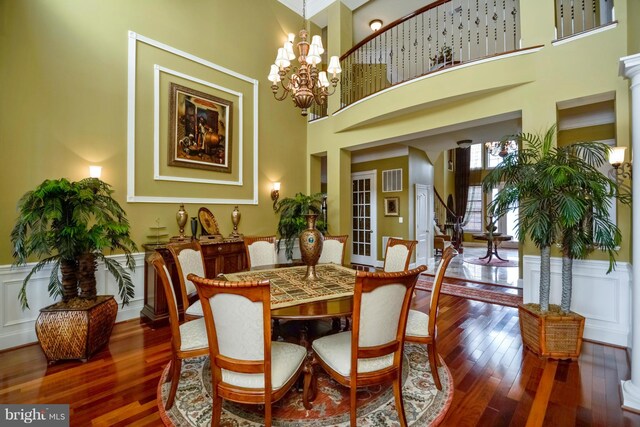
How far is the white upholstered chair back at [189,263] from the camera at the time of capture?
8.45 feet

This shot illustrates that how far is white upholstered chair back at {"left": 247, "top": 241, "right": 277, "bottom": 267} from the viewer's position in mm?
3518

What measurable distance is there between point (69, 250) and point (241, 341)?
86.1 inches

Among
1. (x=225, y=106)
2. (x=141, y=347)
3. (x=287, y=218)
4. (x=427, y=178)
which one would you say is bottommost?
(x=141, y=347)

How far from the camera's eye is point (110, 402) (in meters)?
1.99

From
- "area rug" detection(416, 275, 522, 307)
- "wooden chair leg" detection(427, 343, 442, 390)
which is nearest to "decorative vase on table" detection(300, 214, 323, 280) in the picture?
"wooden chair leg" detection(427, 343, 442, 390)

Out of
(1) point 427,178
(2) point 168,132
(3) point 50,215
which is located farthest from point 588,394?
(1) point 427,178

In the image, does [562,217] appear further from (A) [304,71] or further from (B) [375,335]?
(A) [304,71]

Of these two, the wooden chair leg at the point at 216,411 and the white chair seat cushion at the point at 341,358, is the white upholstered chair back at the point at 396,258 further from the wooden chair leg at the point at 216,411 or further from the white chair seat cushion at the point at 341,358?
the wooden chair leg at the point at 216,411

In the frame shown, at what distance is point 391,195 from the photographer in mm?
6758

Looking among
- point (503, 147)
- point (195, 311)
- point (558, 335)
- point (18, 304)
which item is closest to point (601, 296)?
point (558, 335)

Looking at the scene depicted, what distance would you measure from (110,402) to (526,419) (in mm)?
2800

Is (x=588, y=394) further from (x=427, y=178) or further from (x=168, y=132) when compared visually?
(x=427, y=178)

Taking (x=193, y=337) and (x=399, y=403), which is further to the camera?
(x=193, y=337)

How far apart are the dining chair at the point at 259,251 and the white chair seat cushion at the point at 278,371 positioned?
68.3 inches
